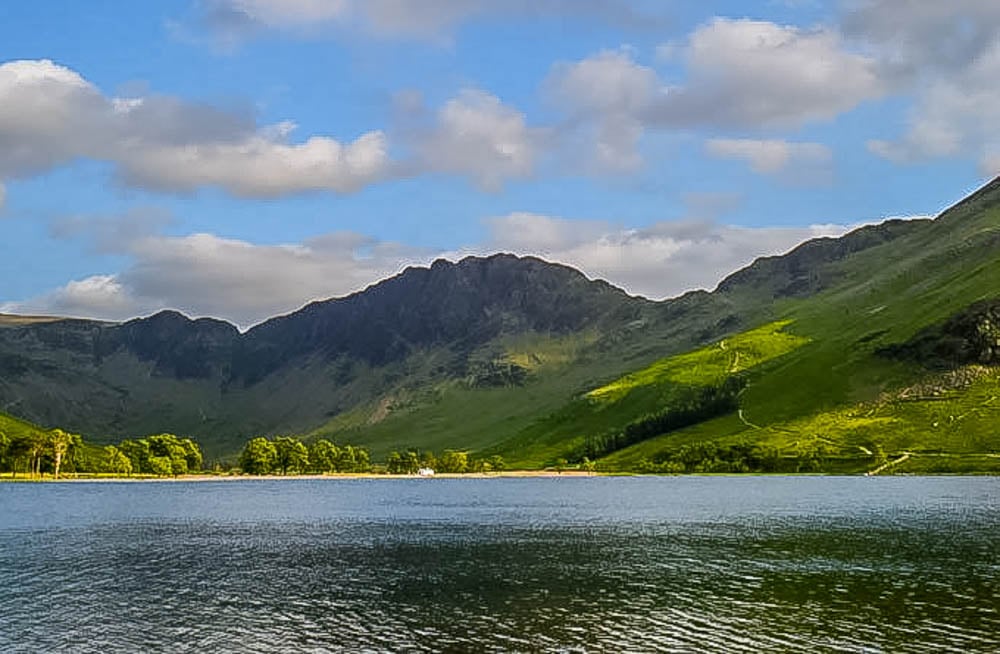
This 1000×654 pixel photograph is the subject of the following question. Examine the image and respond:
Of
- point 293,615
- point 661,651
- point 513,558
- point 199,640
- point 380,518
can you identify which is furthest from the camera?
point 380,518

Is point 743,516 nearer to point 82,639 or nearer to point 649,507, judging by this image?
point 649,507

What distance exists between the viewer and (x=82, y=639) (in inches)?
2591

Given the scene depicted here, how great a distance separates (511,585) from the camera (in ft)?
292

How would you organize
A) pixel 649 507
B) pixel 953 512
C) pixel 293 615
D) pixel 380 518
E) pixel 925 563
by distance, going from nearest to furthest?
1. pixel 293 615
2. pixel 925 563
3. pixel 953 512
4. pixel 380 518
5. pixel 649 507

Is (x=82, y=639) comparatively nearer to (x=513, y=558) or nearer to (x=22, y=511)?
(x=513, y=558)

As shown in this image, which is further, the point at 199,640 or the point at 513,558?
the point at 513,558

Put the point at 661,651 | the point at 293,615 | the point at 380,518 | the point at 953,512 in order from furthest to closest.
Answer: the point at 380,518 < the point at 953,512 < the point at 293,615 < the point at 661,651

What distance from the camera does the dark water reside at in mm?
65125

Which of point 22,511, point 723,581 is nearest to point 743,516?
point 723,581

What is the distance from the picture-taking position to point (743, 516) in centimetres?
16425

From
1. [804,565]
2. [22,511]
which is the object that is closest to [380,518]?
[22,511]

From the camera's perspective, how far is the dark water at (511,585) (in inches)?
2564

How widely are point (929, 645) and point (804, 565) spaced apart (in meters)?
39.9

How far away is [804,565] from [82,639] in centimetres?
7088
